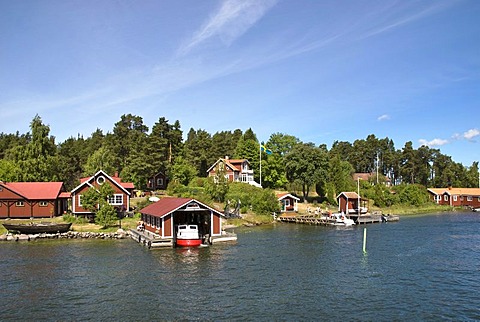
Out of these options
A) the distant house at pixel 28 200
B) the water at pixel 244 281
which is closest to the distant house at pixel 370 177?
the water at pixel 244 281

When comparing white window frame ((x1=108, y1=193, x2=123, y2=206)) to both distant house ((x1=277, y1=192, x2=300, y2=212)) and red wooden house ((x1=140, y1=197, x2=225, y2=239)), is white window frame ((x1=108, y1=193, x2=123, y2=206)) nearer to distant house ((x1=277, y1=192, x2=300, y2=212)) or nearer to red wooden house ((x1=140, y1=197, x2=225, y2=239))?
red wooden house ((x1=140, y1=197, x2=225, y2=239))

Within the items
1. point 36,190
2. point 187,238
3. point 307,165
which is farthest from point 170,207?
point 307,165

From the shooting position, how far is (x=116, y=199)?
2295 inches

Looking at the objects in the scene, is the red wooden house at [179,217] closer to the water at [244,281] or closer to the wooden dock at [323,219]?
the water at [244,281]

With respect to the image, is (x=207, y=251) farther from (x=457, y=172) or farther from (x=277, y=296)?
(x=457, y=172)

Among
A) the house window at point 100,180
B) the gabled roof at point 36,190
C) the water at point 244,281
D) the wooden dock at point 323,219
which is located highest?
the house window at point 100,180

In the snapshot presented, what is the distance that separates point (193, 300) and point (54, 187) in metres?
43.0

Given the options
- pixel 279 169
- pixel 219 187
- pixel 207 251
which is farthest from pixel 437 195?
pixel 207 251

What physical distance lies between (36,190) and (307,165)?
4859cm

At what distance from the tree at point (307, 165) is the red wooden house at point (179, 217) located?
37.4 meters

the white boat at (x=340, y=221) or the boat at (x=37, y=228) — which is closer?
the boat at (x=37, y=228)

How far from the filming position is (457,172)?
426 ft

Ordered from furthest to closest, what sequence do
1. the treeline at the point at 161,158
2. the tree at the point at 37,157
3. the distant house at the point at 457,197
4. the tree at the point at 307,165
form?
1. the distant house at the point at 457,197
2. the tree at the point at 307,165
3. the treeline at the point at 161,158
4. the tree at the point at 37,157

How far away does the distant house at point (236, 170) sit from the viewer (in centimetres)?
8825
